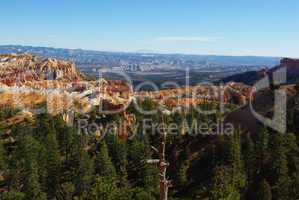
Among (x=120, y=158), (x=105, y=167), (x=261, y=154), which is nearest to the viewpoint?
(x=105, y=167)

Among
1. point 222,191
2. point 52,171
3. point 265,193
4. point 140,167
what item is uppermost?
point 222,191

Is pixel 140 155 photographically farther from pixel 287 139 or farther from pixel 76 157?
pixel 287 139

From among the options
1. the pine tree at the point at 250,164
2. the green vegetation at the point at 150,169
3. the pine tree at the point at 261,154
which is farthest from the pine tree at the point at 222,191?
the pine tree at the point at 261,154

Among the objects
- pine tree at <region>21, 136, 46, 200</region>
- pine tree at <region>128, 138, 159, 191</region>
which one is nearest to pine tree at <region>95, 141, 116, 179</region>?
pine tree at <region>128, 138, 159, 191</region>

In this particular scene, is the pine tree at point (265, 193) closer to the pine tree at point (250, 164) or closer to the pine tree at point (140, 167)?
the pine tree at point (250, 164)

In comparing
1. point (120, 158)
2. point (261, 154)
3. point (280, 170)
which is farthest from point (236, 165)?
point (120, 158)

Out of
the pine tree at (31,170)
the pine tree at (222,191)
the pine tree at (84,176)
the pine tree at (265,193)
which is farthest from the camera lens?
the pine tree at (84,176)

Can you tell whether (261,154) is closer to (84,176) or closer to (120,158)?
(120,158)

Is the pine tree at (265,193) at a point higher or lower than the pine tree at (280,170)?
lower

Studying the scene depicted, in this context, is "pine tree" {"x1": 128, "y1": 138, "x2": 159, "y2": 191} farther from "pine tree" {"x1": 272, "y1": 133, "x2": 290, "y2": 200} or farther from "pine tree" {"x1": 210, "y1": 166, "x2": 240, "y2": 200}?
"pine tree" {"x1": 272, "y1": 133, "x2": 290, "y2": 200}

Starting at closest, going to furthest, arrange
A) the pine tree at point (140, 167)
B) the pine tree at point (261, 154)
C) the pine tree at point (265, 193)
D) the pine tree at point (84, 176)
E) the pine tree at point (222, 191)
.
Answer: the pine tree at point (222, 191) < the pine tree at point (265, 193) < the pine tree at point (84, 176) < the pine tree at point (140, 167) < the pine tree at point (261, 154)

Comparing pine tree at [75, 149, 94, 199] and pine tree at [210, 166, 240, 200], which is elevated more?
pine tree at [210, 166, 240, 200]
